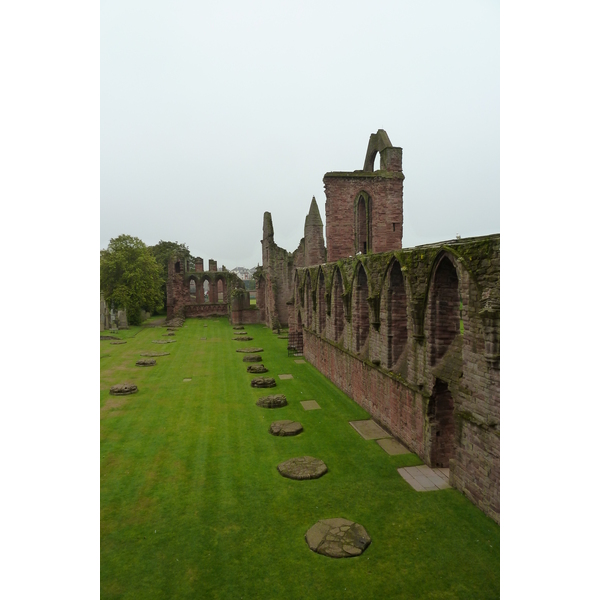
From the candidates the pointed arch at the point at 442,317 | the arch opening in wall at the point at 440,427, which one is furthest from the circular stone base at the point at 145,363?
the pointed arch at the point at 442,317

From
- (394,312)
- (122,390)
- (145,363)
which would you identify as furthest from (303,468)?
(145,363)

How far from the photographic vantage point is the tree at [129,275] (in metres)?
38.7

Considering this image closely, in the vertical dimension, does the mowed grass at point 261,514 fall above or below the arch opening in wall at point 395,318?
below

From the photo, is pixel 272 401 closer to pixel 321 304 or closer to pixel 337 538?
pixel 321 304

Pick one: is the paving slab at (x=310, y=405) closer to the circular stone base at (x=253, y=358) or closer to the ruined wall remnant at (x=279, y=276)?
the circular stone base at (x=253, y=358)

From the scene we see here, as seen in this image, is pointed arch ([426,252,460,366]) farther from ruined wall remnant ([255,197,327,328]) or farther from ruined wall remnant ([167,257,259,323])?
ruined wall remnant ([167,257,259,323])

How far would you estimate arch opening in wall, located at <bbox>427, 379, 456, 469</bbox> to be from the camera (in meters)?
9.56

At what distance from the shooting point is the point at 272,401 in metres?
14.3

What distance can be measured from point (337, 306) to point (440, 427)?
8710mm

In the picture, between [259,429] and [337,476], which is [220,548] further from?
[259,429]

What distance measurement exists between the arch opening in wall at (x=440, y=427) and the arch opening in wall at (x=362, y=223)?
13245 mm

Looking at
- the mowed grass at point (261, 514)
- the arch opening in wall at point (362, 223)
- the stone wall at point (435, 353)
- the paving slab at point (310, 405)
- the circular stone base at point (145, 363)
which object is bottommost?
the mowed grass at point (261, 514)

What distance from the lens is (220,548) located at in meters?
6.80

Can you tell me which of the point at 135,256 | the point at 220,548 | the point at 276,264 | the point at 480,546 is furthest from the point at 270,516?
the point at 135,256
